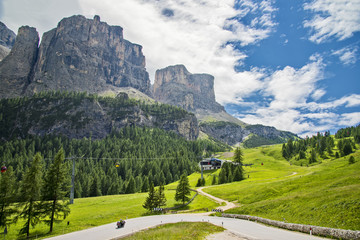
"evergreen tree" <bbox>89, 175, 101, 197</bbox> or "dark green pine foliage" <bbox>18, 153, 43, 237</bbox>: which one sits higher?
"dark green pine foliage" <bbox>18, 153, 43, 237</bbox>

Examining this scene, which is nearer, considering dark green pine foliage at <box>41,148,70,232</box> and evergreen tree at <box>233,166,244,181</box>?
dark green pine foliage at <box>41,148,70,232</box>

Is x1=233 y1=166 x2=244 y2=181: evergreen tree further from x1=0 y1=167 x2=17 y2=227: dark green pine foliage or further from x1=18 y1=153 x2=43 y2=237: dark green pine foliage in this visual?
x1=0 y1=167 x2=17 y2=227: dark green pine foliage

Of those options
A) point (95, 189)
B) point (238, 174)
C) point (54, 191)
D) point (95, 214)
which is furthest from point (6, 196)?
point (238, 174)

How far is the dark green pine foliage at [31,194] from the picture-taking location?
37000 mm

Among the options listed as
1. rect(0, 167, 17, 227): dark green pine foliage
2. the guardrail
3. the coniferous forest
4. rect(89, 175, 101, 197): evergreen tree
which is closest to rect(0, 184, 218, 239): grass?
rect(0, 167, 17, 227): dark green pine foliage

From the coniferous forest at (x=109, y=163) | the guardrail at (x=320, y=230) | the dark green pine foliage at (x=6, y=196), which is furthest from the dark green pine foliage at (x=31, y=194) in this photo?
the guardrail at (x=320, y=230)

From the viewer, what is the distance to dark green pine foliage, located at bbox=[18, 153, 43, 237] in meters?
37.0

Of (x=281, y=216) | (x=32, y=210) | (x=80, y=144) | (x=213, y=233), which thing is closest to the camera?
(x=213, y=233)

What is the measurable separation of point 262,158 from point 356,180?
4562 inches

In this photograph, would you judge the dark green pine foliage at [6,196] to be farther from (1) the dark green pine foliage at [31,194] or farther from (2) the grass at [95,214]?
(1) the dark green pine foliage at [31,194]

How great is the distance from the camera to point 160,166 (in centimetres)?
14525

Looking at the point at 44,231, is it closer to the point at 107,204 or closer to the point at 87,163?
the point at 107,204

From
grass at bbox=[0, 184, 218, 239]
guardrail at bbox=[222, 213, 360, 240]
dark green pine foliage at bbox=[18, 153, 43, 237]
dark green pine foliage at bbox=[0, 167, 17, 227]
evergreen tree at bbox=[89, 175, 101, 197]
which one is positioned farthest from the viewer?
evergreen tree at bbox=[89, 175, 101, 197]

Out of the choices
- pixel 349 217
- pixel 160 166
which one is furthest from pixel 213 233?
pixel 160 166
